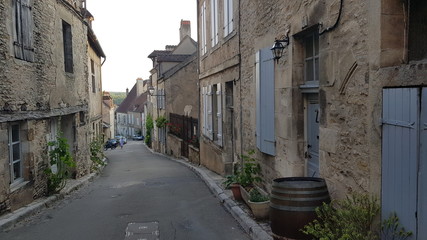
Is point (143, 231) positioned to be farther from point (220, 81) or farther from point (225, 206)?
point (220, 81)

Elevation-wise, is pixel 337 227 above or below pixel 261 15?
below

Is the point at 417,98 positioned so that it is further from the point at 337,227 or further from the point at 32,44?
the point at 32,44

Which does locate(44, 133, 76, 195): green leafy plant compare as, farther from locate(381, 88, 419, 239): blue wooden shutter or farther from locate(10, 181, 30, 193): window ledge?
locate(381, 88, 419, 239): blue wooden shutter

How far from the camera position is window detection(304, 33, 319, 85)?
5391mm

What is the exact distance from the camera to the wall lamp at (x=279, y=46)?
595 centimetres

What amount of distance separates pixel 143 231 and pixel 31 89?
3964 millimetres

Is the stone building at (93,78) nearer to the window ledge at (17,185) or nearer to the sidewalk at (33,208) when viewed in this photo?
the sidewalk at (33,208)

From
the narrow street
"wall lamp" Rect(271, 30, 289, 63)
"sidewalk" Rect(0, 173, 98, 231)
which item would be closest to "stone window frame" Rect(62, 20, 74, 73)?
"sidewalk" Rect(0, 173, 98, 231)

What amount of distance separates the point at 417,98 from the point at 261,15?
4.53 m

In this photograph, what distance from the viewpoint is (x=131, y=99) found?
195 feet

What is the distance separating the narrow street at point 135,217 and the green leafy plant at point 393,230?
96.3 inches

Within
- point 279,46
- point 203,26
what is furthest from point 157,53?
point 279,46

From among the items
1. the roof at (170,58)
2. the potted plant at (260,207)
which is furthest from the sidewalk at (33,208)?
the roof at (170,58)

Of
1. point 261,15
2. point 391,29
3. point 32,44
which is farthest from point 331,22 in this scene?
point 32,44
